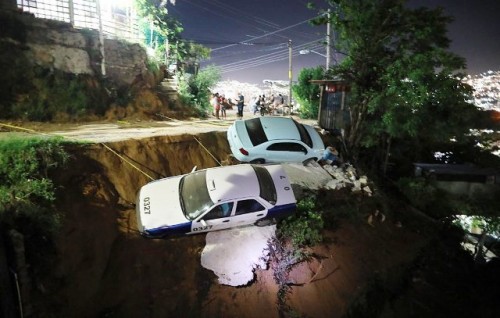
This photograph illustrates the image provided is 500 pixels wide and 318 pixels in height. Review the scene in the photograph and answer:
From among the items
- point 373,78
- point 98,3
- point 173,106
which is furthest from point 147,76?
point 373,78

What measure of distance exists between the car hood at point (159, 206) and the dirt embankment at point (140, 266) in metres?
0.83

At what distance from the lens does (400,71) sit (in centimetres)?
1169

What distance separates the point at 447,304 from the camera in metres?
10.4

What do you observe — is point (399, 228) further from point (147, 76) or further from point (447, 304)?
point (147, 76)

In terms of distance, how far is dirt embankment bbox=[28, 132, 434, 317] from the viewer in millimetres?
7129

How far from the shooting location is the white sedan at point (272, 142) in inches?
429

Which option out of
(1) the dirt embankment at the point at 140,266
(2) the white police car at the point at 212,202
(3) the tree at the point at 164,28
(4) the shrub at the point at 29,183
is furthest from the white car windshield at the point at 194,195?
(3) the tree at the point at 164,28

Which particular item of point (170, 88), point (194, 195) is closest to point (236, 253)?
point (194, 195)

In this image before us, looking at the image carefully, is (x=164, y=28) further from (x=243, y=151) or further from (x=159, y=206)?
(x=159, y=206)

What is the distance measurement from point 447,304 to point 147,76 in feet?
57.1

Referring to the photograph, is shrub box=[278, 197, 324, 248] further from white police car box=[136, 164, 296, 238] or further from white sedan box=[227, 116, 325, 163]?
white sedan box=[227, 116, 325, 163]

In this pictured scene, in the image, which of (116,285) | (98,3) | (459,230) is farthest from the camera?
(98,3)

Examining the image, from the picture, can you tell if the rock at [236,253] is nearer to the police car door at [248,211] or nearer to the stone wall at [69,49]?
the police car door at [248,211]

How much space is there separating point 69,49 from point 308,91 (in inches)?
620
